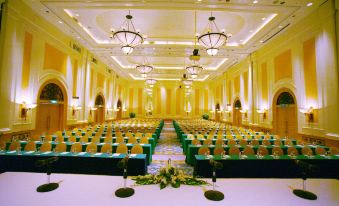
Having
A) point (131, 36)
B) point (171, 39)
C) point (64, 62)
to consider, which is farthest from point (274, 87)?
point (64, 62)

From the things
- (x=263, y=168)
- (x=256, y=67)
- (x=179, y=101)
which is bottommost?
(x=263, y=168)

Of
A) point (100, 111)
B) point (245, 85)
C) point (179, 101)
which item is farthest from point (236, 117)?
point (100, 111)

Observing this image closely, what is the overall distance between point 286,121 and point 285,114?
0.35 metres

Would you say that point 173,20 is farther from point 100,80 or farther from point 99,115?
point 99,115

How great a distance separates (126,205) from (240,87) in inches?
533

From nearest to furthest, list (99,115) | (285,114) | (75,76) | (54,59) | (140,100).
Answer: (54,59)
(285,114)
(75,76)
(99,115)
(140,100)

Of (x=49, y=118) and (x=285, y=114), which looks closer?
(x=49, y=118)

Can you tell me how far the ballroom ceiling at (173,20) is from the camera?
6.45 m

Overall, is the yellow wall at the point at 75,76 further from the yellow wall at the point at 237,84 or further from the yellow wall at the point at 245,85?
the yellow wall at the point at 237,84

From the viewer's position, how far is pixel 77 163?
398 centimetres

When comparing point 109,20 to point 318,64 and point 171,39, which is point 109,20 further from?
point 318,64

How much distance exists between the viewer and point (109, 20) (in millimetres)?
8367

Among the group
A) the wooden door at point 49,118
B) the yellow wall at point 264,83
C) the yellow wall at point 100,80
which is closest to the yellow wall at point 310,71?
the yellow wall at point 264,83

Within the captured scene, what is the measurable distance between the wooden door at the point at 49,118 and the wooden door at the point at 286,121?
11.3m
